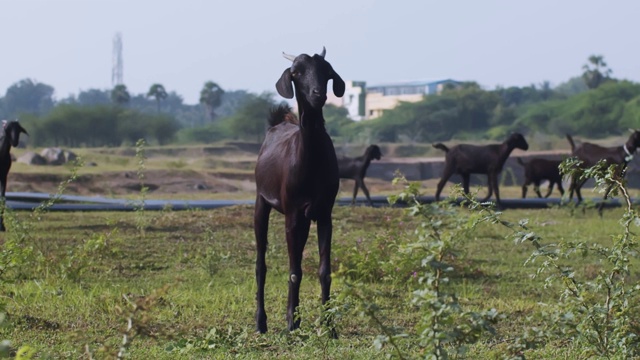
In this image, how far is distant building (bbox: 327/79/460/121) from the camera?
96.1 m

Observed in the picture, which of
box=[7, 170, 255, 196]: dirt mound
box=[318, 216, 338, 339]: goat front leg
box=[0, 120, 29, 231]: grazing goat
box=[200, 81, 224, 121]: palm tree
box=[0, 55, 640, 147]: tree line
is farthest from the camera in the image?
box=[200, 81, 224, 121]: palm tree

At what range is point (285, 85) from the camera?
7066mm

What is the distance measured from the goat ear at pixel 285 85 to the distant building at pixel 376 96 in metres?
82.4

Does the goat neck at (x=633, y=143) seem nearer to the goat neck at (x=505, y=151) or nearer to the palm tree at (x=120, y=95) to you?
the goat neck at (x=505, y=151)

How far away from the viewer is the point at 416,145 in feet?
193

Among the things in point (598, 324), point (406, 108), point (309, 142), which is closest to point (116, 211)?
point (309, 142)

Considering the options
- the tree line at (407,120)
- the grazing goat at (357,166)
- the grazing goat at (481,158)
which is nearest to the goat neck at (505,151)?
the grazing goat at (481,158)

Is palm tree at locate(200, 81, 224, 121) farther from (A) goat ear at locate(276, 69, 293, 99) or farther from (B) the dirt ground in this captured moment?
(A) goat ear at locate(276, 69, 293, 99)

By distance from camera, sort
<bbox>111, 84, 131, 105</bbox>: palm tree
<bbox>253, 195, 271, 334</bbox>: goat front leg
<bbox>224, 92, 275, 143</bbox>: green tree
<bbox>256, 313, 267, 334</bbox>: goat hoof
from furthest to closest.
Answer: <bbox>111, 84, 131, 105</bbox>: palm tree, <bbox>224, 92, 275, 143</bbox>: green tree, <bbox>253, 195, 271, 334</bbox>: goat front leg, <bbox>256, 313, 267, 334</bbox>: goat hoof

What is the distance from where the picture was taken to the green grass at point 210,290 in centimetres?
642

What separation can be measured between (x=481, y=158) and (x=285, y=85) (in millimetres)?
15793

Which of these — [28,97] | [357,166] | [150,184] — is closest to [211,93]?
[28,97]

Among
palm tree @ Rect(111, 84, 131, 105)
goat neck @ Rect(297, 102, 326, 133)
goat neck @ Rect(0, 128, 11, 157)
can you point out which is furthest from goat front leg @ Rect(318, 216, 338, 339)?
palm tree @ Rect(111, 84, 131, 105)

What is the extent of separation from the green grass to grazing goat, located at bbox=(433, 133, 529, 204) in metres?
6.52
